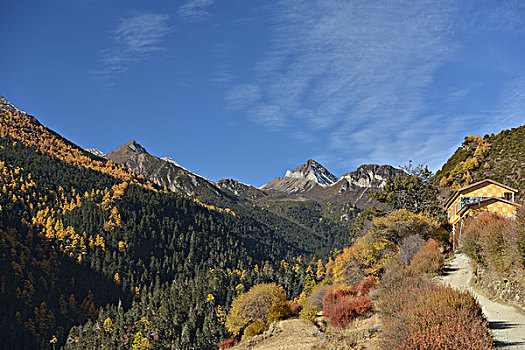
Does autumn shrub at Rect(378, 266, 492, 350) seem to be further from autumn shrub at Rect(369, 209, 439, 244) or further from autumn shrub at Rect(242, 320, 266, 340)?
autumn shrub at Rect(242, 320, 266, 340)

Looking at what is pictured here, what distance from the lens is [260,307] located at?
36.0 metres

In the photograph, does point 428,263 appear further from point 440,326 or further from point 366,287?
point 440,326

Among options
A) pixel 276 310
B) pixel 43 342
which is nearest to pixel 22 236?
pixel 43 342

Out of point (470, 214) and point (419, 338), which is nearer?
point (419, 338)

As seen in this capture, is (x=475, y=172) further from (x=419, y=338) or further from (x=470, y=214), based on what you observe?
(x=419, y=338)

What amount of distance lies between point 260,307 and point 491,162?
196ft

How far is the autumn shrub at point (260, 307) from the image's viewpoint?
3198 centimetres

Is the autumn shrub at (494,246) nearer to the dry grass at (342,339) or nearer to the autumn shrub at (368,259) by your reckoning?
the dry grass at (342,339)

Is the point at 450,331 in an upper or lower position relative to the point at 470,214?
lower

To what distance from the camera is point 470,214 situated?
1169 inches

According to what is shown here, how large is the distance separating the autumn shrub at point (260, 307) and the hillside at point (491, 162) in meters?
38.4

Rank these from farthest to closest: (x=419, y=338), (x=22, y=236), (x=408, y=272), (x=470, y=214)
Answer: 1. (x=22, y=236)
2. (x=470, y=214)
3. (x=408, y=272)
4. (x=419, y=338)

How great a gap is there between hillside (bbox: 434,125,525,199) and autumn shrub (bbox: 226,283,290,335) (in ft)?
126

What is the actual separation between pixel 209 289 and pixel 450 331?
12777 cm
